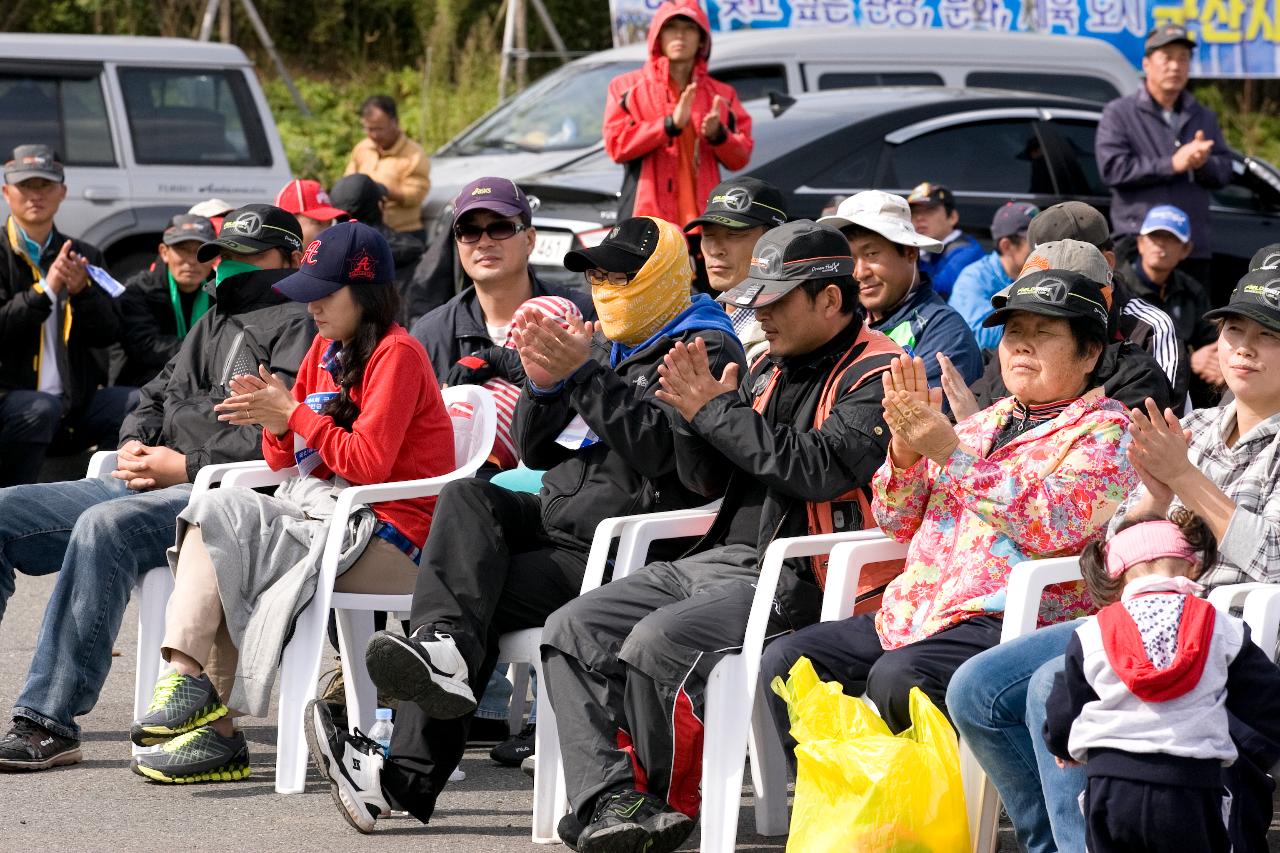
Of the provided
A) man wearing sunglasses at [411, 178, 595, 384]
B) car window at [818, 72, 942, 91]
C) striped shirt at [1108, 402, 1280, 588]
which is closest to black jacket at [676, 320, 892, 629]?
striped shirt at [1108, 402, 1280, 588]

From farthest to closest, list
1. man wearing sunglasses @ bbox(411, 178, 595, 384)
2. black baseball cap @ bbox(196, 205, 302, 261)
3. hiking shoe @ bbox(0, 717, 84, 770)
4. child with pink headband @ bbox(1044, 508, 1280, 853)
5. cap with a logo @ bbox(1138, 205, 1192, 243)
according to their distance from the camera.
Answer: cap with a logo @ bbox(1138, 205, 1192, 243) → black baseball cap @ bbox(196, 205, 302, 261) → man wearing sunglasses @ bbox(411, 178, 595, 384) → hiking shoe @ bbox(0, 717, 84, 770) → child with pink headband @ bbox(1044, 508, 1280, 853)

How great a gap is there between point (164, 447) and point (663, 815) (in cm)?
248

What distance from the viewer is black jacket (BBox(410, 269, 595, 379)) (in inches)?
250

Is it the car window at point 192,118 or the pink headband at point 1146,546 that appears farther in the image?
the car window at point 192,118

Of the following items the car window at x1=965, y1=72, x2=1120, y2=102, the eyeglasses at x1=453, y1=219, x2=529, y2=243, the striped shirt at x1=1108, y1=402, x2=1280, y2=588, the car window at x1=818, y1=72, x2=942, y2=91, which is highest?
the eyeglasses at x1=453, y1=219, x2=529, y2=243

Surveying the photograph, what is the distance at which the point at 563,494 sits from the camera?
5.21 meters

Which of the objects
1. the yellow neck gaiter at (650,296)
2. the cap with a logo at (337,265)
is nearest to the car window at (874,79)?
the cap with a logo at (337,265)

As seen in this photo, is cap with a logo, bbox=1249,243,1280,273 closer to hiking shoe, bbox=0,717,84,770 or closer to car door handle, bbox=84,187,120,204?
hiking shoe, bbox=0,717,84,770

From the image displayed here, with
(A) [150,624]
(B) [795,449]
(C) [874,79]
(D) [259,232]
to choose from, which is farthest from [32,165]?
(C) [874,79]

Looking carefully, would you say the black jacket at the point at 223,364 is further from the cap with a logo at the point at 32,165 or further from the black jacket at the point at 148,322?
the black jacket at the point at 148,322

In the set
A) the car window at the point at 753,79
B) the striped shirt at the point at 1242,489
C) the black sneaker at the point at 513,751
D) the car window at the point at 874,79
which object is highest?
the striped shirt at the point at 1242,489

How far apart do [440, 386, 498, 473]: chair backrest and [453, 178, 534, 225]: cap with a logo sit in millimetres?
606

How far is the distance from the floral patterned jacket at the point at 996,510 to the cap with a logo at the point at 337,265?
6.03ft

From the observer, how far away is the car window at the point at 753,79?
1123 centimetres
